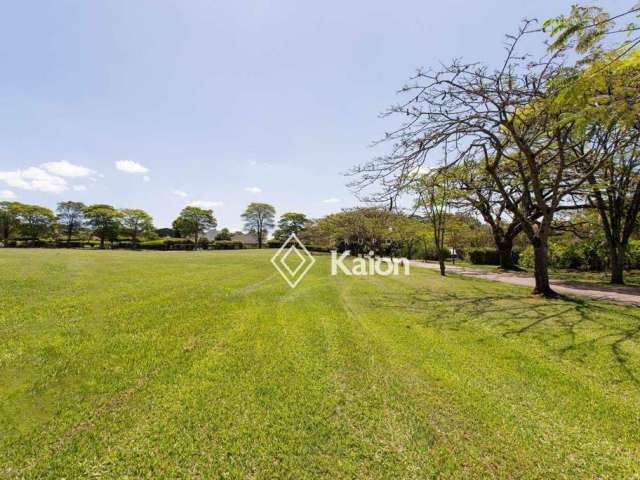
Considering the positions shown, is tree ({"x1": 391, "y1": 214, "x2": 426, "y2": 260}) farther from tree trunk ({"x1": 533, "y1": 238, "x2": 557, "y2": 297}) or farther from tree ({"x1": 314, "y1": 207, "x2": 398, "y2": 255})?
tree trunk ({"x1": 533, "y1": 238, "x2": 557, "y2": 297})

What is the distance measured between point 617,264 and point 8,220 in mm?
68458

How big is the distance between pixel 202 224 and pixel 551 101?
5797cm

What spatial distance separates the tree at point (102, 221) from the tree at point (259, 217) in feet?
75.0

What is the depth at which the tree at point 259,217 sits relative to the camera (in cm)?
5973

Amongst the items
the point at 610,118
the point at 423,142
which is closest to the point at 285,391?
the point at 423,142

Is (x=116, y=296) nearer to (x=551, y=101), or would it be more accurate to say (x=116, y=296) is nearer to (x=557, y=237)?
(x=551, y=101)

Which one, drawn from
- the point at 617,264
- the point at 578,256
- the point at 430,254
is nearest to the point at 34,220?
the point at 430,254

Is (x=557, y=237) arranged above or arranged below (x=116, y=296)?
above

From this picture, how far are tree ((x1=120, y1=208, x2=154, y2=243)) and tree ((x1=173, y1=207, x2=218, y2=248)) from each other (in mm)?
5877

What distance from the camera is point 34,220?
44688 mm

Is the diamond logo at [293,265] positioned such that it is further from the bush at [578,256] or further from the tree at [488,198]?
the bush at [578,256]

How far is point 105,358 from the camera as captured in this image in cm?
348

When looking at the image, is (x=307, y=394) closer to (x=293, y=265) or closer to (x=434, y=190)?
(x=434, y=190)

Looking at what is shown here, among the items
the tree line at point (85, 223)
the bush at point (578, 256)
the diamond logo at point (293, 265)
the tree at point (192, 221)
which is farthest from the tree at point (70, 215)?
the bush at point (578, 256)
